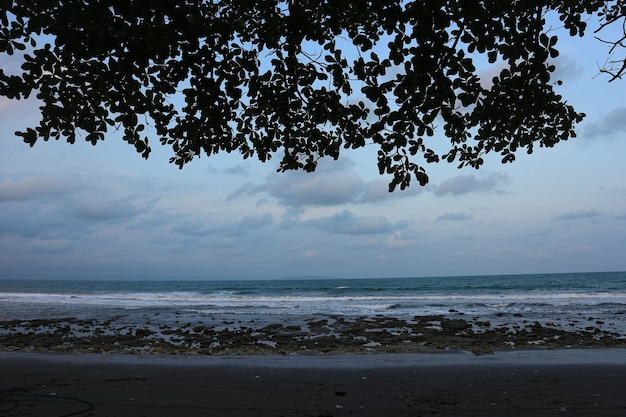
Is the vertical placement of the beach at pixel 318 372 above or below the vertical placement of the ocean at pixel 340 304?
above

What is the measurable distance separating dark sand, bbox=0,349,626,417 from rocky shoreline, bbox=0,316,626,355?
6.18ft

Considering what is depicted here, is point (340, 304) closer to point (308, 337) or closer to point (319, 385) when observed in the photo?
point (308, 337)

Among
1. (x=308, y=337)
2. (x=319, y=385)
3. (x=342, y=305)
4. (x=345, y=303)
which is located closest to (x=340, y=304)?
(x=342, y=305)

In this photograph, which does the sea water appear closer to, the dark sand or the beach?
the beach

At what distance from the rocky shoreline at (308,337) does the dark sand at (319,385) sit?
1.88 m

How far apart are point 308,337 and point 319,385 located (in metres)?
7.97

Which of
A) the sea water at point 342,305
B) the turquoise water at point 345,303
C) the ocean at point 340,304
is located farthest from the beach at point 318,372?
the turquoise water at point 345,303

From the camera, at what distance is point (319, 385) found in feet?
26.9

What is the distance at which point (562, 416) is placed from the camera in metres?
6.32

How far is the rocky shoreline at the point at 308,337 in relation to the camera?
43.8 ft

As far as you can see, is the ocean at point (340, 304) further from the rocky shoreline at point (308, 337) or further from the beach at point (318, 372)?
the beach at point (318, 372)

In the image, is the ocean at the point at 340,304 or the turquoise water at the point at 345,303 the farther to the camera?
the turquoise water at the point at 345,303

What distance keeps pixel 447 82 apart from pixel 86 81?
3564 mm

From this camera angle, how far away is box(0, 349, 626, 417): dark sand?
22.1ft
